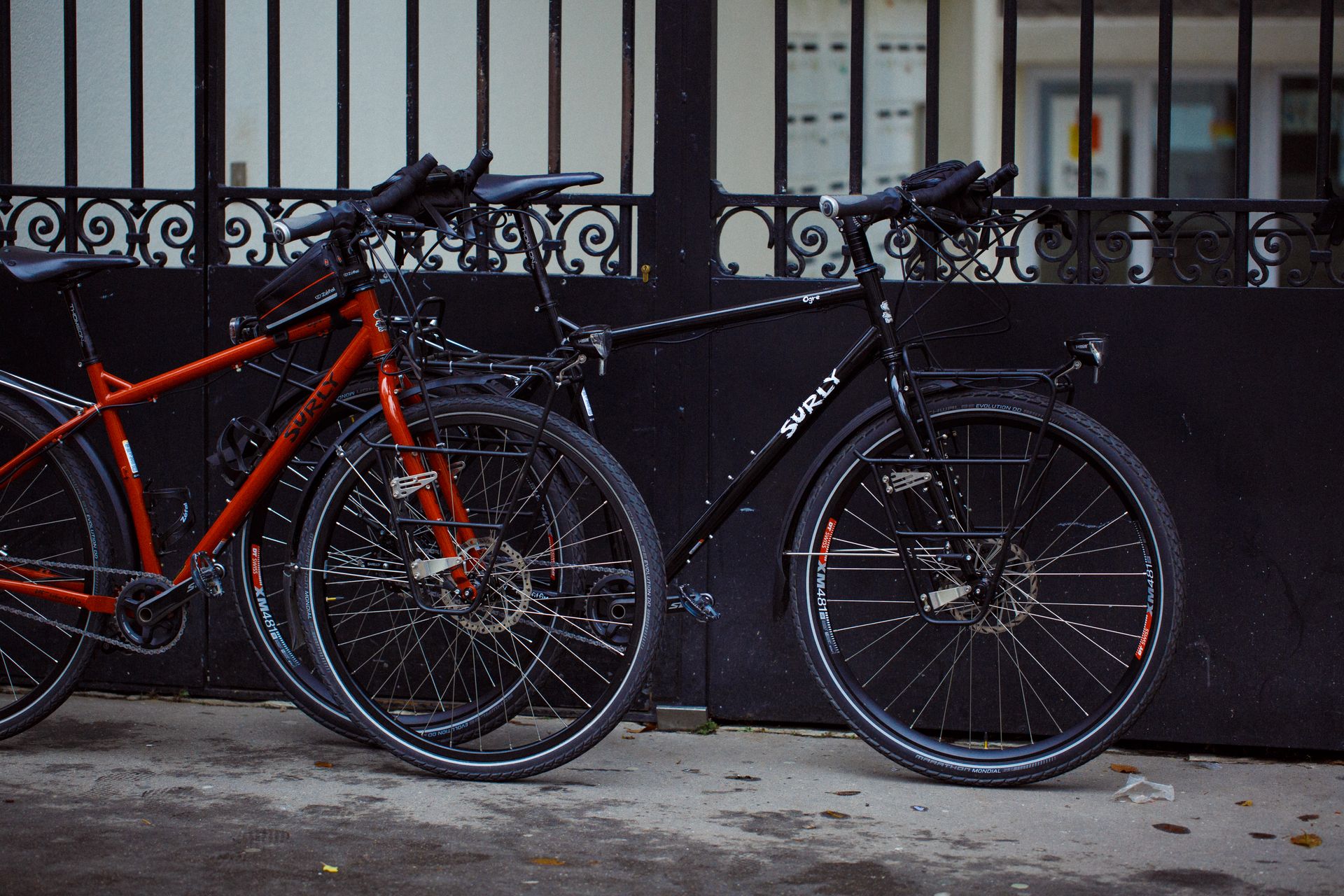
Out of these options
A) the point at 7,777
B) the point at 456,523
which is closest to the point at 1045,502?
the point at 456,523

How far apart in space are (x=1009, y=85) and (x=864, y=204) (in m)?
0.94

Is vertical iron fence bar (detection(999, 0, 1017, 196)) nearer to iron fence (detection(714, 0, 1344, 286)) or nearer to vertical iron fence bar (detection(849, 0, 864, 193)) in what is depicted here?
iron fence (detection(714, 0, 1344, 286))

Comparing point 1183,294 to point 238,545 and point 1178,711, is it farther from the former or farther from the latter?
point 238,545

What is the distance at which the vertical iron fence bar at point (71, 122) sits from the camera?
4.54m

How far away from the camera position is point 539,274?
386 centimetres

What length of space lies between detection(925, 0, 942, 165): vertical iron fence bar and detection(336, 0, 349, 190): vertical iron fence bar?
5.70 ft

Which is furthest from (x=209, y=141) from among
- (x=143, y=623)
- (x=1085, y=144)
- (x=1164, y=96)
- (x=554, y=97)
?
(x=1164, y=96)

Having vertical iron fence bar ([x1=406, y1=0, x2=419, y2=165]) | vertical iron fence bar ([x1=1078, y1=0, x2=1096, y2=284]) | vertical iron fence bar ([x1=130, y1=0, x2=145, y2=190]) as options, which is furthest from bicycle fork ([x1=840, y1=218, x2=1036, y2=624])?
vertical iron fence bar ([x1=130, y1=0, x2=145, y2=190])

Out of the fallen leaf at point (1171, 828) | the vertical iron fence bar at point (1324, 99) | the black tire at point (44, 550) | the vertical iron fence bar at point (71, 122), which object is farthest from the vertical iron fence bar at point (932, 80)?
the vertical iron fence bar at point (71, 122)

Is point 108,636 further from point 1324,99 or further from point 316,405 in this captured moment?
point 1324,99

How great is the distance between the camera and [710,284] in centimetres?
418

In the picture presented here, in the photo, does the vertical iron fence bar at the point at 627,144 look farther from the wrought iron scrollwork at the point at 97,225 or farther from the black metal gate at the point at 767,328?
the wrought iron scrollwork at the point at 97,225

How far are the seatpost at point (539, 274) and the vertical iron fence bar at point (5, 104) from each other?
6.12 ft

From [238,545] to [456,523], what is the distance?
30.9 inches
